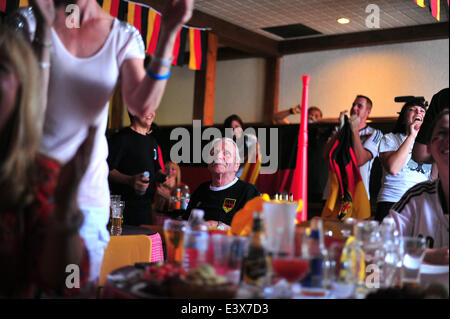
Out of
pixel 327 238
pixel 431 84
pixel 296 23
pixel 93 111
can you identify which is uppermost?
pixel 296 23

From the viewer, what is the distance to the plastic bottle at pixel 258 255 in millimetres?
1276

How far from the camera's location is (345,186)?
13.8ft

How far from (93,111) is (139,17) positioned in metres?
4.31

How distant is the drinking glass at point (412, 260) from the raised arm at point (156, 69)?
0.74 m

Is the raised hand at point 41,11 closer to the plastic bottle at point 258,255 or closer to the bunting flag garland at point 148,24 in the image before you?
the plastic bottle at point 258,255

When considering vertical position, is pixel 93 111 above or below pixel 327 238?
above

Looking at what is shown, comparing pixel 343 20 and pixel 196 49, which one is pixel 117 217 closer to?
pixel 196 49

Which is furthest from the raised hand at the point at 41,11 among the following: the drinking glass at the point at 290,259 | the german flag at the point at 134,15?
the german flag at the point at 134,15

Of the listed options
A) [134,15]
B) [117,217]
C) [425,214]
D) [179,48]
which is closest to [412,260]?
[425,214]

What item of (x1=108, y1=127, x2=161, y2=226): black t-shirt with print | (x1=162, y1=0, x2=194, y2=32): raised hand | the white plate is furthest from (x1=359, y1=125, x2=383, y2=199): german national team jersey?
(x1=162, y1=0, x2=194, y2=32): raised hand

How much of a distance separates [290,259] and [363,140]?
11.2 ft
